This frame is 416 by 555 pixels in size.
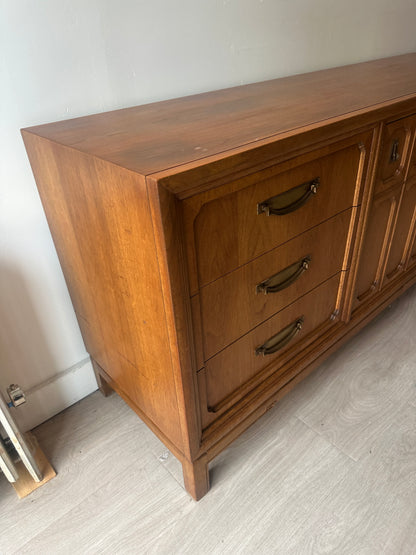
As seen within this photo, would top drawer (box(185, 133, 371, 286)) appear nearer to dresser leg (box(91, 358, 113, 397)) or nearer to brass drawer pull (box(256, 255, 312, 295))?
brass drawer pull (box(256, 255, 312, 295))

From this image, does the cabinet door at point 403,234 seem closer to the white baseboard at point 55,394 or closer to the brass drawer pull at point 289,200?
the brass drawer pull at point 289,200

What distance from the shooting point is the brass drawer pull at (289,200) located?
2.46ft

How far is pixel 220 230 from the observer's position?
2.26ft

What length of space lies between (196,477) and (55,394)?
1.73 ft

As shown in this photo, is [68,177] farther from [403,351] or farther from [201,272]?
→ [403,351]

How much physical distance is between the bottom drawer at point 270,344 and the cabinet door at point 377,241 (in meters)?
0.14

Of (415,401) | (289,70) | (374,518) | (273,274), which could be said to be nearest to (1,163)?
(273,274)

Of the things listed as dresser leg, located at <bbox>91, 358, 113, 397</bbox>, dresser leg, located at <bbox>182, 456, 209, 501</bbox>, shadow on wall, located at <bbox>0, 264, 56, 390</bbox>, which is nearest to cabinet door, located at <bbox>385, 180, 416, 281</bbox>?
dresser leg, located at <bbox>182, 456, 209, 501</bbox>

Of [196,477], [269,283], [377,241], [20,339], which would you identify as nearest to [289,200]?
[269,283]

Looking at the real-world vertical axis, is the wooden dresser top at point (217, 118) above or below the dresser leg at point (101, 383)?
above

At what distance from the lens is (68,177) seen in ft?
2.51

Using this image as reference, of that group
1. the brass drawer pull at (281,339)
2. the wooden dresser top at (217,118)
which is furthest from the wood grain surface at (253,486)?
the wooden dresser top at (217,118)

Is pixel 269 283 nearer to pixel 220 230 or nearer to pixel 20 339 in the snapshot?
pixel 220 230

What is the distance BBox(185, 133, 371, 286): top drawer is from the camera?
2.22 feet
